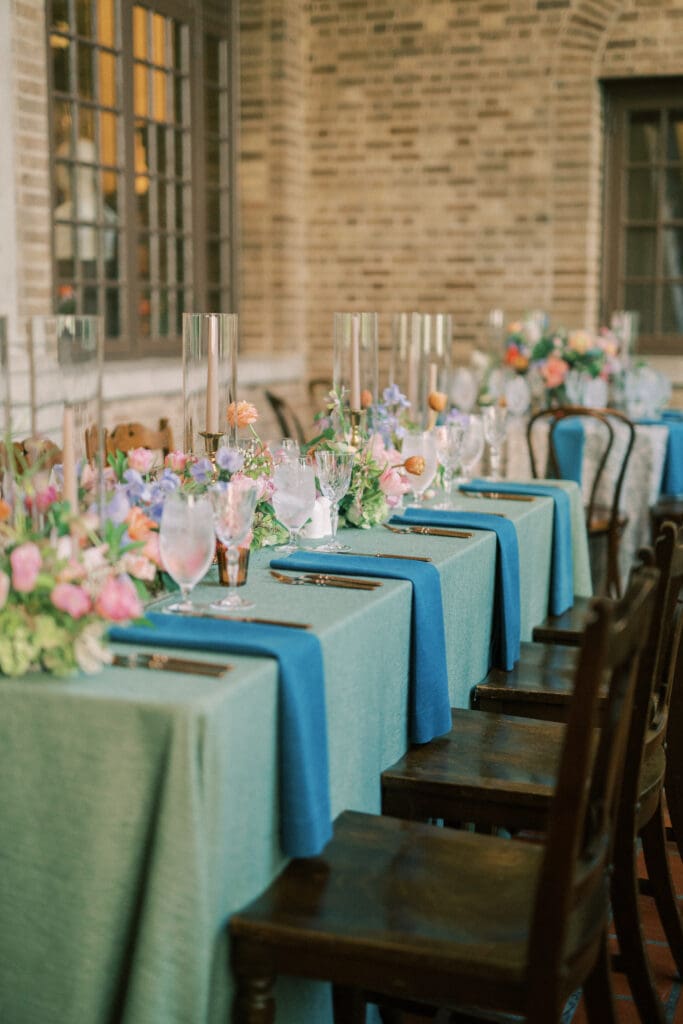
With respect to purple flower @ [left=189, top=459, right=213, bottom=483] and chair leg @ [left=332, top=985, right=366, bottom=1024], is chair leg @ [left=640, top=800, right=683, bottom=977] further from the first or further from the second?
purple flower @ [left=189, top=459, right=213, bottom=483]

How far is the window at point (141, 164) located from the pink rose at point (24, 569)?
15.3ft

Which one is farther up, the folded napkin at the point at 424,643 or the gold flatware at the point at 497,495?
the gold flatware at the point at 497,495

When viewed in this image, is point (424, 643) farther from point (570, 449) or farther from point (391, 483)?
point (570, 449)

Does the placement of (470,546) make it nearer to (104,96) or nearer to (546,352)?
(546,352)

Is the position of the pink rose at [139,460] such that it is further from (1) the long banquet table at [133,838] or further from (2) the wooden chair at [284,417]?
(2) the wooden chair at [284,417]

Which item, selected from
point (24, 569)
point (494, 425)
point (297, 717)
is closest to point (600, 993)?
point (297, 717)

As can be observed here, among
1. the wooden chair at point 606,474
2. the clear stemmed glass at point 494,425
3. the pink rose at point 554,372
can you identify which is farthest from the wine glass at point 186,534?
the pink rose at point 554,372

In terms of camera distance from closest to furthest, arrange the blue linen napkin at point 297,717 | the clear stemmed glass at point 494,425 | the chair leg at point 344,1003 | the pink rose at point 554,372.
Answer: the blue linen napkin at point 297,717 < the chair leg at point 344,1003 < the clear stemmed glass at point 494,425 < the pink rose at point 554,372

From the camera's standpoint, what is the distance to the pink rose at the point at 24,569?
1761mm

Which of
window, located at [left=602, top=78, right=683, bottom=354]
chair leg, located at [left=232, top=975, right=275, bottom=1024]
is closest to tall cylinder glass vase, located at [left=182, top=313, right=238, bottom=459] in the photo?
chair leg, located at [left=232, top=975, right=275, bottom=1024]

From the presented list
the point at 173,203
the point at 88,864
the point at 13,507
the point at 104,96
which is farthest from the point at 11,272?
the point at 88,864

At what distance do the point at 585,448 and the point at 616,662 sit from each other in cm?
400

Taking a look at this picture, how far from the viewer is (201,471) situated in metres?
2.37

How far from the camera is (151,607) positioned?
2.14m
